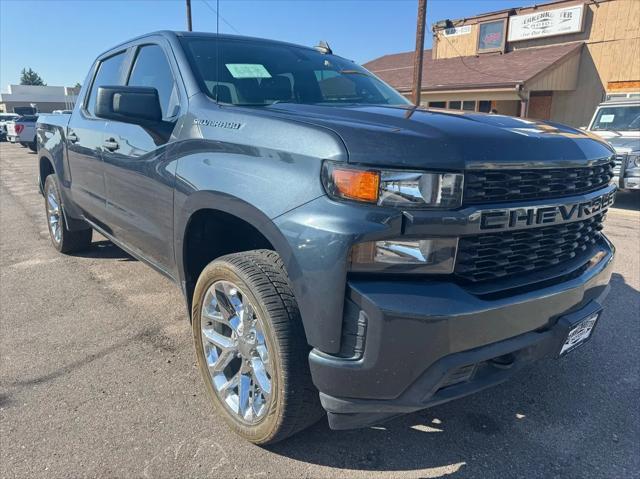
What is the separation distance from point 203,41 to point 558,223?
7.61 ft

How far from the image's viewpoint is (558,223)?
2109 mm

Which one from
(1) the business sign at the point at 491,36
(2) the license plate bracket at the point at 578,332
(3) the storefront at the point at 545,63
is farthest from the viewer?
(1) the business sign at the point at 491,36

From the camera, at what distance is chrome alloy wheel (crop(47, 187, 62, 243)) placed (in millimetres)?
5118

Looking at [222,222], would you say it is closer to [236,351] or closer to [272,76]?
[236,351]

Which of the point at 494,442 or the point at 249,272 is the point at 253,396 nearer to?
the point at 249,272

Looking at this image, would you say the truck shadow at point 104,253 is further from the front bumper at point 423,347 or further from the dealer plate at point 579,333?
the dealer plate at point 579,333

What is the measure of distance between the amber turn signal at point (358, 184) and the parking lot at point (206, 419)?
1.23 metres

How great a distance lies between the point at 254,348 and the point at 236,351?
0.16m

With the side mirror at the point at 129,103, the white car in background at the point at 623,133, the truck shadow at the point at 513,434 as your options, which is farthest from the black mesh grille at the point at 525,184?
the white car in background at the point at 623,133

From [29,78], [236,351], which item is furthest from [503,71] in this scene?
[29,78]

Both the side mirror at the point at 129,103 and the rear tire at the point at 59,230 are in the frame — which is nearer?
the side mirror at the point at 129,103

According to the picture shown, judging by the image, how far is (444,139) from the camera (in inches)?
72.6

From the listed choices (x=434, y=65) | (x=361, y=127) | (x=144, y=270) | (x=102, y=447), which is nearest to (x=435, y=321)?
(x=361, y=127)

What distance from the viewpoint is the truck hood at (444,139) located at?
179cm
